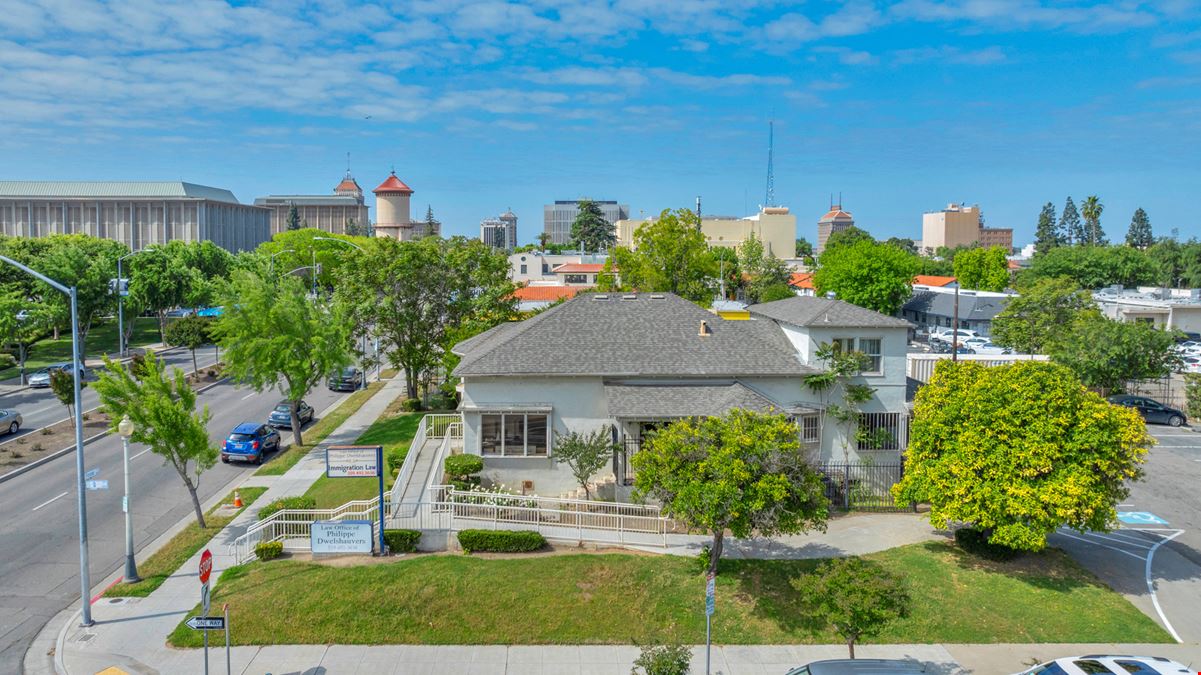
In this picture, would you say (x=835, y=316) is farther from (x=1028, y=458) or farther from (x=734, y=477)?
(x=734, y=477)

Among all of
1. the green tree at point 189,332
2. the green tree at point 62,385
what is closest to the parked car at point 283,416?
the green tree at point 62,385

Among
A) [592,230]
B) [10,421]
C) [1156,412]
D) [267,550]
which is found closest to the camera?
[267,550]

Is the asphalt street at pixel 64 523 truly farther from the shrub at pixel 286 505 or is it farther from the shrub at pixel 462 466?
the shrub at pixel 462 466

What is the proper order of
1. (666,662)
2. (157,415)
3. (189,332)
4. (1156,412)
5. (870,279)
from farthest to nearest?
(870,279) < (189,332) < (1156,412) < (157,415) < (666,662)

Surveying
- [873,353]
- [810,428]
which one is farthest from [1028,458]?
[873,353]

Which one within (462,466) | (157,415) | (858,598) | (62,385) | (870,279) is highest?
(870,279)

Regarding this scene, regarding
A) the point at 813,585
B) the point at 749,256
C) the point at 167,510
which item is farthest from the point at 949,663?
the point at 749,256

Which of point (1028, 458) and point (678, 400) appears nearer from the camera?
point (1028, 458)
